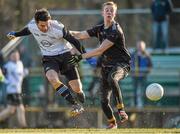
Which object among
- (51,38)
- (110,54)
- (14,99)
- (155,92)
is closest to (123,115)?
(155,92)

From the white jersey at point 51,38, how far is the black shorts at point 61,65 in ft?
0.31

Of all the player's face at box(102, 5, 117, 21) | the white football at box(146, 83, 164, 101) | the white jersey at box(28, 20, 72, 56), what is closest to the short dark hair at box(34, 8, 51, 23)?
the white jersey at box(28, 20, 72, 56)

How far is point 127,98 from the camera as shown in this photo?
25172 millimetres

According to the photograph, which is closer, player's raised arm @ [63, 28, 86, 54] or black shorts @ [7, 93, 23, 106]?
player's raised arm @ [63, 28, 86, 54]

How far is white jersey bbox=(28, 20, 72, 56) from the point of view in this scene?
755 inches

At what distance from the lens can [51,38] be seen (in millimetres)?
19250

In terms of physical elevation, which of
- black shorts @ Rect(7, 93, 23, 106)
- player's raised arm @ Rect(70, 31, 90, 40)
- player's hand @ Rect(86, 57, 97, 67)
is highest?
player's raised arm @ Rect(70, 31, 90, 40)

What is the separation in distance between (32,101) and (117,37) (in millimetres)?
7456

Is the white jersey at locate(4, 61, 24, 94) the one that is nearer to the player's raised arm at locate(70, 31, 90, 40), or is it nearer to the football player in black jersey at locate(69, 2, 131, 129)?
the player's raised arm at locate(70, 31, 90, 40)

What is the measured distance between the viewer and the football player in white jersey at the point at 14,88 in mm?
25625

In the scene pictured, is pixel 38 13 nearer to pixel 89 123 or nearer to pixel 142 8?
pixel 89 123

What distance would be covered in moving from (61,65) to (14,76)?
6411mm

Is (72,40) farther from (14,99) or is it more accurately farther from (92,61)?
(14,99)

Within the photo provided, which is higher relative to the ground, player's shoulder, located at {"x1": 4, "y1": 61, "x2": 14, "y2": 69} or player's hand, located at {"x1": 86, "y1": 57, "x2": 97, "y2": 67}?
player's hand, located at {"x1": 86, "y1": 57, "x2": 97, "y2": 67}
